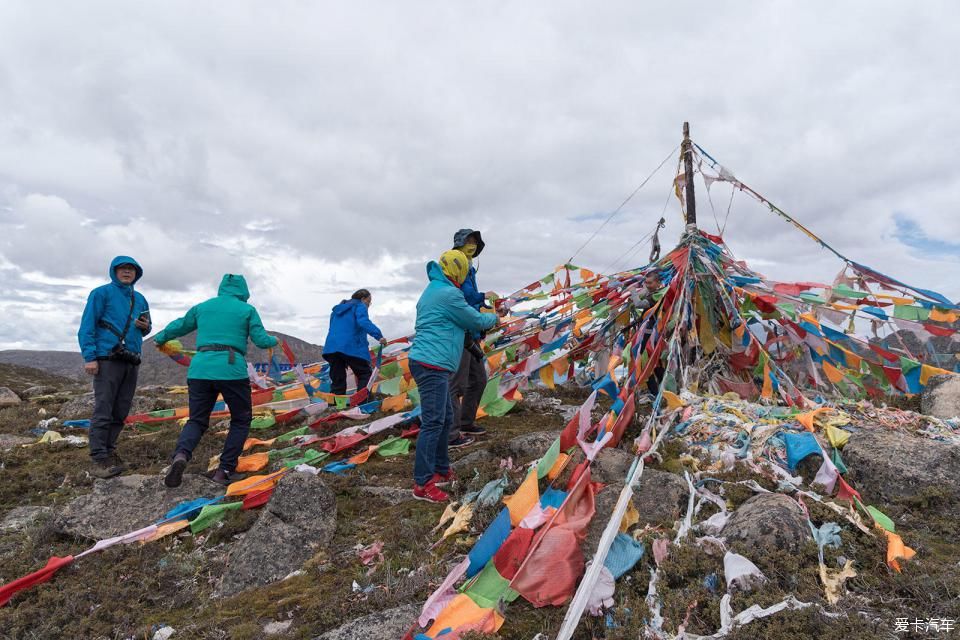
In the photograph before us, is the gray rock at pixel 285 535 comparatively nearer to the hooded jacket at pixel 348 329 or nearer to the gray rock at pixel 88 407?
the hooded jacket at pixel 348 329

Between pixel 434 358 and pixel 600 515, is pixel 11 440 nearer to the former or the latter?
pixel 434 358

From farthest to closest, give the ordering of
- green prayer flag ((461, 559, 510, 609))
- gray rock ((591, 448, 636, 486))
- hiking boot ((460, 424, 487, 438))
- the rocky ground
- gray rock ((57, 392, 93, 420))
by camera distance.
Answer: gray rock ((57, 392, 93, 420))
hiking boot ((460, 424, 487, 438))
gray rock ((591, 448, 636, 486))
green prayer flag ((461, 559, 510, 609))
the rocky ground

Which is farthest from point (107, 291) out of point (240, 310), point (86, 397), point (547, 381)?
point (86, 397)

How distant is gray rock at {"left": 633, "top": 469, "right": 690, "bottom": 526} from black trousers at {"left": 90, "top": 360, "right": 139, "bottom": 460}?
5.42 m

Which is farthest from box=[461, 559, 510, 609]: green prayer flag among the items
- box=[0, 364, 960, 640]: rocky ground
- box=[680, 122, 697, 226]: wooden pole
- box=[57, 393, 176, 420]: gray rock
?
box=[57, 393, 176, 420]: gray rock

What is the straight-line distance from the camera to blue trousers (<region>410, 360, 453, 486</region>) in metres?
4.87

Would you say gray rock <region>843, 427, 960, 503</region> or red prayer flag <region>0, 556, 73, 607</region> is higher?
gray rock <region>843, 427, 960, 503</region>

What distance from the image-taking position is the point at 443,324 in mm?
4945

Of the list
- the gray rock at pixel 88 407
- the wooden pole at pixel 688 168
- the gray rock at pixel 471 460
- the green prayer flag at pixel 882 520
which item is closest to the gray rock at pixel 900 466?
the green prayer flag at pixel 882 520

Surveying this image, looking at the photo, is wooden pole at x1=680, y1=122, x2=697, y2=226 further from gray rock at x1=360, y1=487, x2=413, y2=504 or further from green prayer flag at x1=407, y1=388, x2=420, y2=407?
gray rock at x1=360, y1=487, x2=413, y2=504

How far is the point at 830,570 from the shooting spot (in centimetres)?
311

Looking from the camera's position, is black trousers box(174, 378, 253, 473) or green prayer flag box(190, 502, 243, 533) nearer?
green prayer flag box(190, 502, 243, 533)

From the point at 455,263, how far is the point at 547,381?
2.96 meters

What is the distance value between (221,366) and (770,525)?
15.8ft
